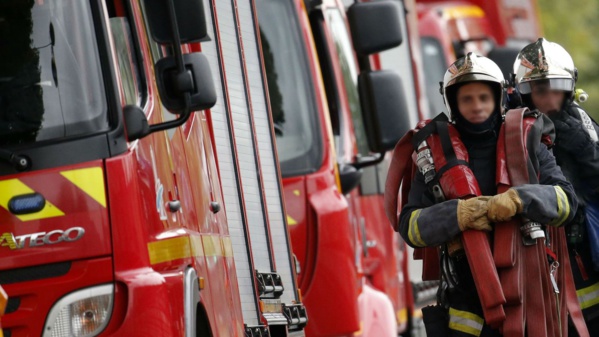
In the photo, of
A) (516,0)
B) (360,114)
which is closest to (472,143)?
(360,114)

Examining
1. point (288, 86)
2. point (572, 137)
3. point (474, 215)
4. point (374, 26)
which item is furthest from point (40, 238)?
point (374, 26)

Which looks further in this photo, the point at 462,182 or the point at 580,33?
the point at 580,33

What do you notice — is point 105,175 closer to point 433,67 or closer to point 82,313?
point 82,313

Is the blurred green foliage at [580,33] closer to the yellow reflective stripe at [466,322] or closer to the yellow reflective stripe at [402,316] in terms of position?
the yellow reflective stripe at [402,316]

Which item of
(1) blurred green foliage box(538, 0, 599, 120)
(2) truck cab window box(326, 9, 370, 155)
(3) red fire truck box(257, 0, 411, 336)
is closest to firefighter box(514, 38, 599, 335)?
(3) red fire truck box(257, 0, 411, 336)

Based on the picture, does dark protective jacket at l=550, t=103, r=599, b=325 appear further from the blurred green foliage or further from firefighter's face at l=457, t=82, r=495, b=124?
the blurred green foliage

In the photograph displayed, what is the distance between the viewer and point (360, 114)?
10375 mm

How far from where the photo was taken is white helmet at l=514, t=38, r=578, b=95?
727 centimetres

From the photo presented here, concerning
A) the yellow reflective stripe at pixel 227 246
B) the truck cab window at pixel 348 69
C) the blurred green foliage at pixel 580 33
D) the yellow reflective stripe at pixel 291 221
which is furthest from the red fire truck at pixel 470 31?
the blurred green foliage at pixel 580 33

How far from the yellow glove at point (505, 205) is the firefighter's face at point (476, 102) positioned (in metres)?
0.40

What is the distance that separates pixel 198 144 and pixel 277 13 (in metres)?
2.68

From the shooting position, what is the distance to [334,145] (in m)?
9.50

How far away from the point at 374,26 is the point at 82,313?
459 cm

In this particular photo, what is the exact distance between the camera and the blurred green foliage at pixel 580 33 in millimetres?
37812
